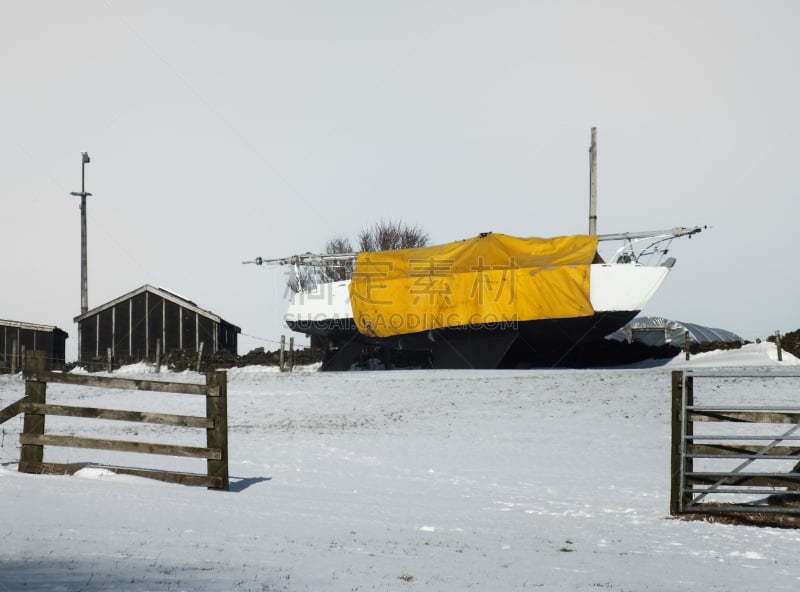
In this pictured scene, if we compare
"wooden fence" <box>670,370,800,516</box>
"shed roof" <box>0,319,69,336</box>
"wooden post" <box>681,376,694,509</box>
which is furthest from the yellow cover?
"wooden post" <box>681,376,694,509</box>

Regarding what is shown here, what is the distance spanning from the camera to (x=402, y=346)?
4247 cm

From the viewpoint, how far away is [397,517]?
11297 mm

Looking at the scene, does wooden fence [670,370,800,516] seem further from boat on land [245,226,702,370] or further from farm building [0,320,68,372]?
farm building [0,320,68,372]

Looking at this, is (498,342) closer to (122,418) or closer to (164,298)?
(164,298)

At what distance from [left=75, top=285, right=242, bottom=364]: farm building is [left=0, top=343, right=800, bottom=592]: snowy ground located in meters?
23.6

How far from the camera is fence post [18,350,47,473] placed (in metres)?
12.0

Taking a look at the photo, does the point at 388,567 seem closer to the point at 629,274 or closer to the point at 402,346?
the point at 629,274

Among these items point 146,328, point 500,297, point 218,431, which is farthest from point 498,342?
point 218,431

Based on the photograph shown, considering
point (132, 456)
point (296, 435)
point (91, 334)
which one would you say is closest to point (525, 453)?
point (296, 435)

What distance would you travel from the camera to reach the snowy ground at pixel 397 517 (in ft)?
24.1

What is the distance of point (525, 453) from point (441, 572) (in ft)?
37.0

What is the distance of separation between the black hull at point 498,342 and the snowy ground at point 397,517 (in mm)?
14202

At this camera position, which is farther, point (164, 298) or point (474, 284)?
point (164, 298)

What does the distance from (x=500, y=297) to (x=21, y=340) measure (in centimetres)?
2581
